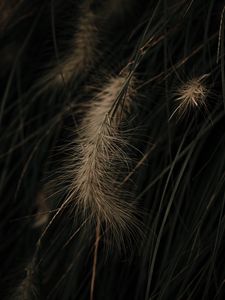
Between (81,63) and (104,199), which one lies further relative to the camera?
(81,63)

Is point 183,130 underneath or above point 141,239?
above

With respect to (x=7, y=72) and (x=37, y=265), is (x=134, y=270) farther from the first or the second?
(x=7, y=72)

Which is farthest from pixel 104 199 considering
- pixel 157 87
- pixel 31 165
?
pixel 31 165

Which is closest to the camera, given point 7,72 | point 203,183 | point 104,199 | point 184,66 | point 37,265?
point 104,199

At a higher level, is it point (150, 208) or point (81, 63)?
point (81, 63)

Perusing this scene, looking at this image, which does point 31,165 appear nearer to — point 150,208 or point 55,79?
point 55,79

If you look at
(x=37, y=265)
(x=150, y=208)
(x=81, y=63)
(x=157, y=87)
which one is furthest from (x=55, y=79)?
(x=37, y=265)

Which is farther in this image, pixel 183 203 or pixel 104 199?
pixel 183 203

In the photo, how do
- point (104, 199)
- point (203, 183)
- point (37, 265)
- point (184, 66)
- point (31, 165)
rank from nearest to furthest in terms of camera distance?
point (104, 199) → point (37, 265) → point (203, 183) → point (184, 66) → point (31, 165)

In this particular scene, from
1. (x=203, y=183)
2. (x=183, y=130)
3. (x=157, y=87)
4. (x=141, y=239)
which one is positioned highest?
(x=157, y=87)
